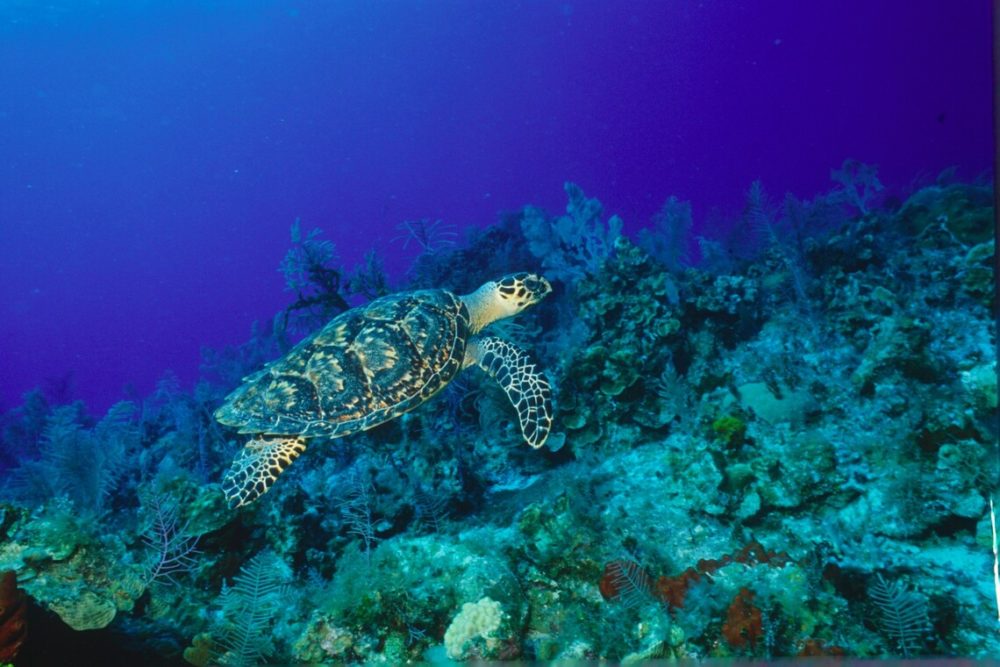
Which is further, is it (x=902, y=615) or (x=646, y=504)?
(x=646, y=504)

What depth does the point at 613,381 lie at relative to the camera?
504 centimetres

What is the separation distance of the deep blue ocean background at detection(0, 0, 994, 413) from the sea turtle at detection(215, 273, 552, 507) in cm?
1035

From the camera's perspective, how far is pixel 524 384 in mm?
4883

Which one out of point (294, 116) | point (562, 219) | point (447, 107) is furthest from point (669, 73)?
point (294, 116)

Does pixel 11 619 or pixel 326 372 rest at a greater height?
pixel 326 372

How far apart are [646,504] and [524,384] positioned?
170 cm

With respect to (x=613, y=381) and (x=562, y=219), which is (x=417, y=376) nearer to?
(x=613, y=381)

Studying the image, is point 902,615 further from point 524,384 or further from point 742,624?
point 524,384

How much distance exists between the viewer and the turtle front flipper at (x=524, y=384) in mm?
4664

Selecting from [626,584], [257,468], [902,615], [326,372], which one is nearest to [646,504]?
[626,584]

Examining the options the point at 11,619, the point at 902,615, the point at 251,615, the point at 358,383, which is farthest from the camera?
the point at 358,383

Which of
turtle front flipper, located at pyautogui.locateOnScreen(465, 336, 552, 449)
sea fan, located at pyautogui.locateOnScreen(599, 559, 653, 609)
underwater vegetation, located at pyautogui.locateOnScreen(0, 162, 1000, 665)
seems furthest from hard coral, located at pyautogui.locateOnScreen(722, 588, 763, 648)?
turtle front flipper, located at pyautogui.locateOnScreen(465, 336, 552, 449)

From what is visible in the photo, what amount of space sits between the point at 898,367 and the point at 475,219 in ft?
201

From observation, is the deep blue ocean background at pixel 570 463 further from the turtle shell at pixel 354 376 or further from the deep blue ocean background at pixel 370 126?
the deep blue ocean background at pixel 370 126
